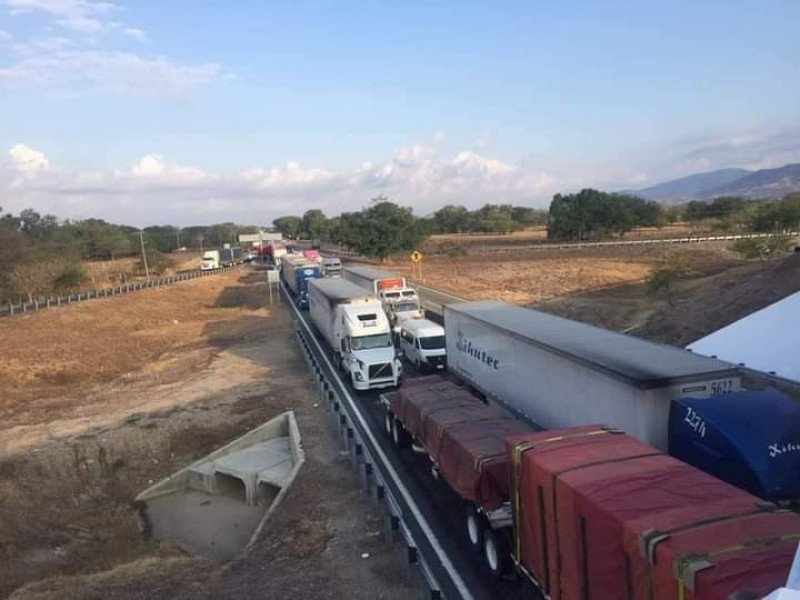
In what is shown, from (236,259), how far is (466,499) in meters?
116

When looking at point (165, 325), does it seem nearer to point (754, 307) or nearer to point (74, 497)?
point (74, 497)

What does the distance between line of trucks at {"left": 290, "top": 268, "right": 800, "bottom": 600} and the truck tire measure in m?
0.04

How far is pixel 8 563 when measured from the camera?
13984mm

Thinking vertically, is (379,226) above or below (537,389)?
above

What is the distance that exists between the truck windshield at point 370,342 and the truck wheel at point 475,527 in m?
12.6

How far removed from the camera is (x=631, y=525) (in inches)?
252

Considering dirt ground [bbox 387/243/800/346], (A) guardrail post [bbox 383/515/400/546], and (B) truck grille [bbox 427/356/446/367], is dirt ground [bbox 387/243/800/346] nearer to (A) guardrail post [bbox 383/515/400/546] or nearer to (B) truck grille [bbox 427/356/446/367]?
(B) truck grille [bbox 427/356/446/367]

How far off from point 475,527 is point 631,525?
16.9 feet

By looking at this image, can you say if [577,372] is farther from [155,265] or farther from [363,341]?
[155,265]

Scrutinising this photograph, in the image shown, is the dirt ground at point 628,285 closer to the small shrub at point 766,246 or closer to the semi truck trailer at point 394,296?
the small shrub at point 766,246

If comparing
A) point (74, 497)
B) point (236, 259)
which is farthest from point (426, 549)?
point (236, 259)

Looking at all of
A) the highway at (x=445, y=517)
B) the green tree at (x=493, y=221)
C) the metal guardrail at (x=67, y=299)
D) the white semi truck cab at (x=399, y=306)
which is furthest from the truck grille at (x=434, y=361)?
the green tree at (x=493, y=221)

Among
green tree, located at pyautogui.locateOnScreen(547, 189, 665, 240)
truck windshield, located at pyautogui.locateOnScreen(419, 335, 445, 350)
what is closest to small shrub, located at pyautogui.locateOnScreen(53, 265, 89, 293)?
truck windshield, located at pyautogui.locateOnScreen(419, 335, 445, 350)

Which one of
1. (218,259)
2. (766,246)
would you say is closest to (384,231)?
(218,259)
